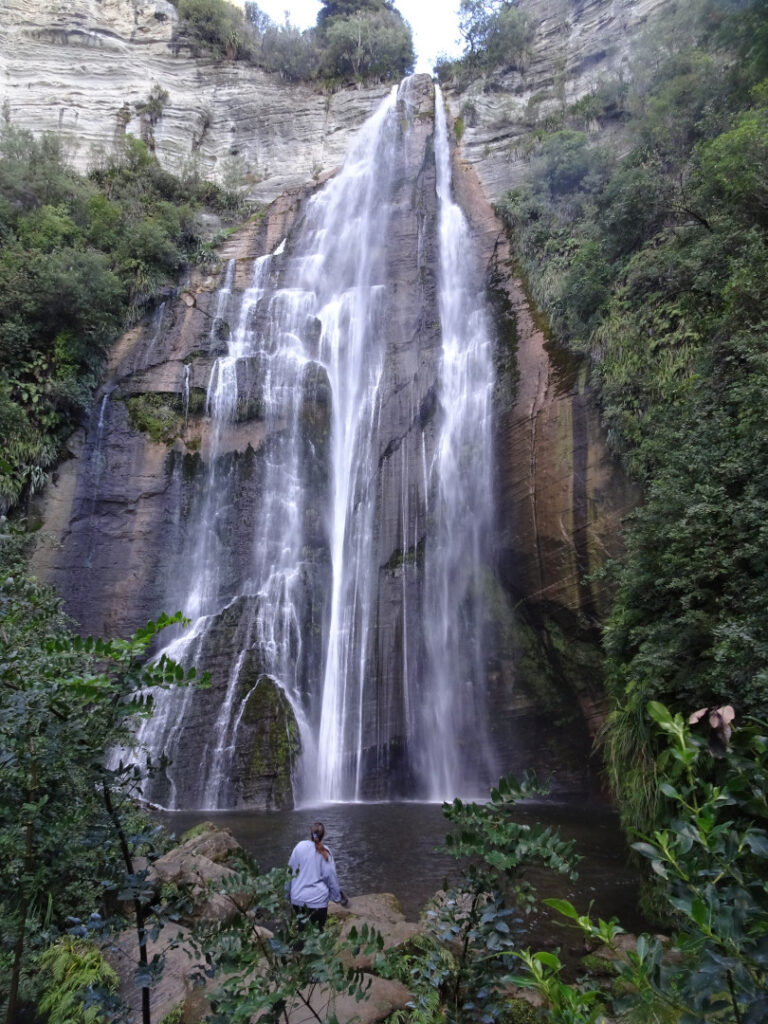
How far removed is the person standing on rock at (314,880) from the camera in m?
5.27

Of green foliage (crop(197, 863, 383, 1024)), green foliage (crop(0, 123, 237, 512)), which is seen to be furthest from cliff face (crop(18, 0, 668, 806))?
green foliage (crop(197, 863, 383, 1024))

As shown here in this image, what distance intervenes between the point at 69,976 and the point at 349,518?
14.0m

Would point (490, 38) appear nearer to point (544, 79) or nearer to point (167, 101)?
point (544, 79)

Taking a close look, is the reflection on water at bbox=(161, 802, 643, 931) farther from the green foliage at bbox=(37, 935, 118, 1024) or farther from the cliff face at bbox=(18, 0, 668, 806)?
the green foliage at bbox=(37, 935, 118, 1024)

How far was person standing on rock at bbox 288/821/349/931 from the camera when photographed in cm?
527

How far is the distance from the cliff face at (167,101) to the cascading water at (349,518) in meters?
8.18

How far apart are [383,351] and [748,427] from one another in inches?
575

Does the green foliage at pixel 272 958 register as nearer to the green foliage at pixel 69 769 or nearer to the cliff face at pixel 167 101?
the green foliage at pixel 69 769

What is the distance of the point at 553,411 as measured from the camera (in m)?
14.7

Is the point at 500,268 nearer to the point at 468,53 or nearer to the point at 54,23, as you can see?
the point at 468,53

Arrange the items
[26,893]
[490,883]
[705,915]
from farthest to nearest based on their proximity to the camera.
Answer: [26,893], [490,883], [705,915]

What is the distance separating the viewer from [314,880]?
5.35 meters

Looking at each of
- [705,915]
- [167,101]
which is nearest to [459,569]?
[705,915]

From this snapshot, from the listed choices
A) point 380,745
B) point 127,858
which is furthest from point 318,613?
point 127,858
